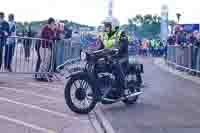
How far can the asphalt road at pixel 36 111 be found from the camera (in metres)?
8.90

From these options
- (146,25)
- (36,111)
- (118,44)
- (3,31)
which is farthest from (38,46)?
(146,25)

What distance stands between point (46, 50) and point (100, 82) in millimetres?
5568

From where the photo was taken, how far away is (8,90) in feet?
43.0

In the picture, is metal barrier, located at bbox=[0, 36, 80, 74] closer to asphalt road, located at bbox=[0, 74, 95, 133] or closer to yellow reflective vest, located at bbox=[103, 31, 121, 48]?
asphalt road, located at bbox=[0, 74, 95, 133]

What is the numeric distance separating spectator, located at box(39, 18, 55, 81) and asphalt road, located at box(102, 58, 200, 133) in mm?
3072

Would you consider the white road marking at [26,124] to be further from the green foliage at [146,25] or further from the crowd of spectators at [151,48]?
the green foliage at [146,25]

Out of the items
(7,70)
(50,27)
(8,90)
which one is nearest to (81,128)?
(8,90)

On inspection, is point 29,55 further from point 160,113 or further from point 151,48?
point 151,48

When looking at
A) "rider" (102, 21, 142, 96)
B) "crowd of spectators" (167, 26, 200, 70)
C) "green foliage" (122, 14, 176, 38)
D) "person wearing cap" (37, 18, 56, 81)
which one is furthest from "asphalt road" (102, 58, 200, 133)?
"green foliage" (122, 14, 176, 38)

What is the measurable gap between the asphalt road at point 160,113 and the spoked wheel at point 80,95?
41 centimetres

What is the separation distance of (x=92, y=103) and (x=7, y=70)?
17.4 feet

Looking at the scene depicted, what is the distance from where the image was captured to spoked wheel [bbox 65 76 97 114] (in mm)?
10391

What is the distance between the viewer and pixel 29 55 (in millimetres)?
15359

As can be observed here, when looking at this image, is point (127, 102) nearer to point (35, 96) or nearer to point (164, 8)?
point (35, 96)
